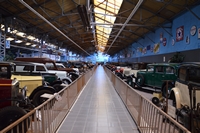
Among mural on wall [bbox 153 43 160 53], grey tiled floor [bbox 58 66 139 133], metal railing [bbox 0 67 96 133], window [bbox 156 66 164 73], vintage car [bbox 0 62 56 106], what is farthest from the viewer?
mural on wall [bbox 153 43 160 53]

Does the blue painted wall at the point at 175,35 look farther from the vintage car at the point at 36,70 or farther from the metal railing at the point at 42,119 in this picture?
the metal railing at the point at 42,119

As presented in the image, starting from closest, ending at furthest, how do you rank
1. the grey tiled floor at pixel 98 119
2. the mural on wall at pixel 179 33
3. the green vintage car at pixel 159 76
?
the grey tiled floor at pixel 98 119 → the green vintage car at pixel 159 76 → the mural on wall at pixel 179 33

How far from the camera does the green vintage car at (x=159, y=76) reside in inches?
371

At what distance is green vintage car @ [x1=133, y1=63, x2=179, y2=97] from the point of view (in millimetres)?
9414

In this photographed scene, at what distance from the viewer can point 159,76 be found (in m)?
10.4

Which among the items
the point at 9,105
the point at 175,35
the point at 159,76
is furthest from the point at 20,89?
the point at 175,35

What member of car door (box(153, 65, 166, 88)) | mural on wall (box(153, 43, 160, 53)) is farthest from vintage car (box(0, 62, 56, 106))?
mural on wall (box(153, 43, 160, 53))

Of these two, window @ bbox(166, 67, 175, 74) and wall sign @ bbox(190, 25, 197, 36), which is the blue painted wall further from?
window @ bbox(166, 67, 175, 74)

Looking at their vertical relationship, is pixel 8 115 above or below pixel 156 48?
below

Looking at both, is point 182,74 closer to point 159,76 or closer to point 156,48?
point 159,76

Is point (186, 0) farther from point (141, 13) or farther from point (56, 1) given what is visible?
point (56, 1)

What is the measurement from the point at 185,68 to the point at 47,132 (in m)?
4.66

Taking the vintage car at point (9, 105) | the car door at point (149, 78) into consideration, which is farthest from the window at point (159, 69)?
the vintage car at point (9, 105)

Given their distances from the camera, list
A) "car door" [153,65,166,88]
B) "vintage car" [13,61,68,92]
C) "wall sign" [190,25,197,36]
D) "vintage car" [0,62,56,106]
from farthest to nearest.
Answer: "wall sign" [190,25,197,36] < "car door" [153,65,166,88] < "vintage car" [13,61,68,92] < "vintage car" [0,62,56,106]
